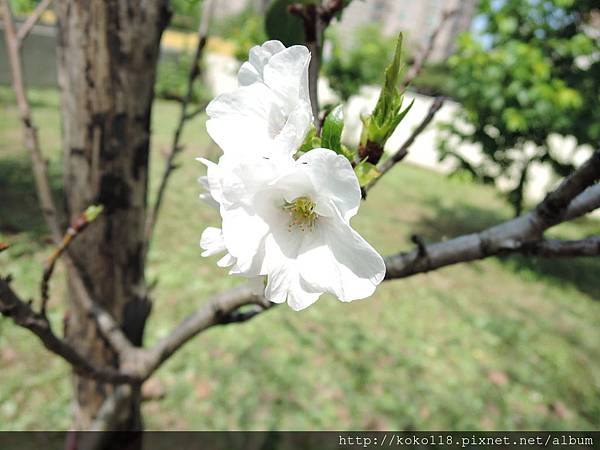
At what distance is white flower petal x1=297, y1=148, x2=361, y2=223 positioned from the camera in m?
0.57

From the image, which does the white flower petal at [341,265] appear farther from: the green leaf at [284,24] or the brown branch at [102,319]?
the brown branch at [102,319]

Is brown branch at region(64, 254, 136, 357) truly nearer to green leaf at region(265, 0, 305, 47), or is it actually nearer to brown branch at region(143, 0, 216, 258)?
brown branch at region(143, 0, 216, 258)

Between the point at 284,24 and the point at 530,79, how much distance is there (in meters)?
5.86

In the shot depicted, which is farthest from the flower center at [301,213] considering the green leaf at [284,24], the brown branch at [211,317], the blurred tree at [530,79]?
the blurred tree at [530,79]

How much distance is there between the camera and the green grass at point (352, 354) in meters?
2.99

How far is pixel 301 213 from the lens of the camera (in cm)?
72

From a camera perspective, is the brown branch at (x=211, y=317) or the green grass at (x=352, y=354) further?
the green grass at (x=352, y=354)

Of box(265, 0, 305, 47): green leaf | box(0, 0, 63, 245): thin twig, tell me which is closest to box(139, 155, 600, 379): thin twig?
box(265, 0, 305, 47): green leaf

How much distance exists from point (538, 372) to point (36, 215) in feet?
17.8

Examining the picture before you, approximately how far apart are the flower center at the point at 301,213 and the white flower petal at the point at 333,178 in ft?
0.23

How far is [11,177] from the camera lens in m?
6.12

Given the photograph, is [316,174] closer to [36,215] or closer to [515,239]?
[515,239]

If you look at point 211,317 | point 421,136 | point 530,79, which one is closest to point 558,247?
point 211,317

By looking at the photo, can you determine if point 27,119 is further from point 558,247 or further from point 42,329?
point 558,247
